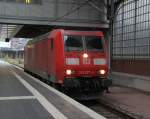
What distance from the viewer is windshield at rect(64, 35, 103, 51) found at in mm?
19203

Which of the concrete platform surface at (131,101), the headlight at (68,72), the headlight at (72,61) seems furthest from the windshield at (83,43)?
the concrete platform surface at (131,101)

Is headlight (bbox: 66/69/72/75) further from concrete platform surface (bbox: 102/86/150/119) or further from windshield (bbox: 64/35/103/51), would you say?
concrete platform surface (bbox: 102/86/150/119)

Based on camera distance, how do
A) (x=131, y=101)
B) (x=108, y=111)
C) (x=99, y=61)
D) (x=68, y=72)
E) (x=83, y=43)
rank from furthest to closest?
(x=83, y=43) < (x=99, y=61) < (x=68, y=72) < (x=131, y=101) < (x=108, y=111)

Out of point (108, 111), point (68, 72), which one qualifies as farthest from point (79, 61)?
point (108, 111)

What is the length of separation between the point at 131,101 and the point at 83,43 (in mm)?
3321

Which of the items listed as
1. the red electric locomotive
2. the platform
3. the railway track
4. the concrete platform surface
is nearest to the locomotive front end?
the red electric locomotive

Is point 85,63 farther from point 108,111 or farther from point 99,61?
point 108,111

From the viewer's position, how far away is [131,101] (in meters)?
18.1

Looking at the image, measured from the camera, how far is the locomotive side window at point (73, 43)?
62.8 ft

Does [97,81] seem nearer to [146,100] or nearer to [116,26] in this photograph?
[146,100]

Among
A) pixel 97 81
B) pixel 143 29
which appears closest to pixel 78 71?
pixel 97 81

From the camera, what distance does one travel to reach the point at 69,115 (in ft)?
34.6

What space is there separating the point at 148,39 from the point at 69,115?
13.8 metres

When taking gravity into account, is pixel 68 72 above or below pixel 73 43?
below
